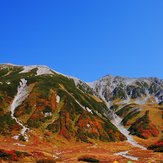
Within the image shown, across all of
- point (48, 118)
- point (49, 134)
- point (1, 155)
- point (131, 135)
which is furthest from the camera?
point (131, 135)

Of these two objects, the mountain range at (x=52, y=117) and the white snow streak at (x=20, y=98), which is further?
the white snow streak at (x=20, y=98)

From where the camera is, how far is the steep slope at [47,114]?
124 metres

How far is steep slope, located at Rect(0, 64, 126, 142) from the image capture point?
407ft

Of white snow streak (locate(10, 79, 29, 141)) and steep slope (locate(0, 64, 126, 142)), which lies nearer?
steep slope (locate(0, 64, 126, 142))

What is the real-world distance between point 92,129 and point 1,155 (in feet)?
240

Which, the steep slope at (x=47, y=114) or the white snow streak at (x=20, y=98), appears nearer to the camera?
the steep slope at (x=47, y=114)

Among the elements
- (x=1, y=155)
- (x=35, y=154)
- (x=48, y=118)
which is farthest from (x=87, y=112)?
(x=1, y=155)

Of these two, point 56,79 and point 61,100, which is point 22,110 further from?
point 56,79

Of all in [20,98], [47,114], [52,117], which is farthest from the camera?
[20,98]

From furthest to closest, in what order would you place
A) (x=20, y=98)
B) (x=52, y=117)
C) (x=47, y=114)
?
(x=20, y=98)
(x=47, y=114)
(x=52, y=117)

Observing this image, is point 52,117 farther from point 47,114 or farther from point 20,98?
point 20,98

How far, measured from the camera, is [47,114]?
139750 mm

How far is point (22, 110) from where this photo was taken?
138 m

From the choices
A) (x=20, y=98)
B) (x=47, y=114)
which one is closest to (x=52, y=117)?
(x=47, y=114)
